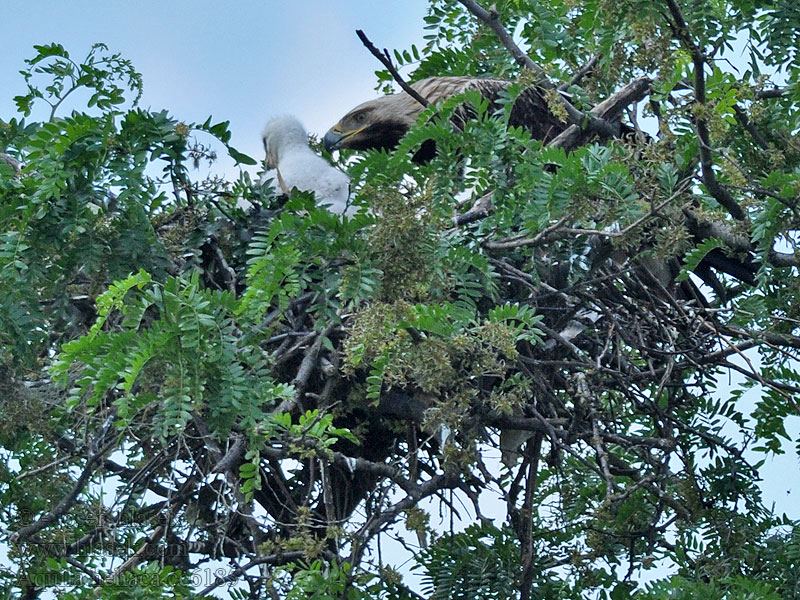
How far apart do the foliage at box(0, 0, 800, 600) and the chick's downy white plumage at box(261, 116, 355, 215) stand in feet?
0.77

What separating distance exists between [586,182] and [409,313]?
69cm

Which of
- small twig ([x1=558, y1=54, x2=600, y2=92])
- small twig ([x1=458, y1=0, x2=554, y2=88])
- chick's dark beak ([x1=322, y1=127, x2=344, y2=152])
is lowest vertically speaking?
small twig ([x1=458, y1=0, x2=554, y2=88])

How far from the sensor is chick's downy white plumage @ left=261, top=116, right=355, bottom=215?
4344mm

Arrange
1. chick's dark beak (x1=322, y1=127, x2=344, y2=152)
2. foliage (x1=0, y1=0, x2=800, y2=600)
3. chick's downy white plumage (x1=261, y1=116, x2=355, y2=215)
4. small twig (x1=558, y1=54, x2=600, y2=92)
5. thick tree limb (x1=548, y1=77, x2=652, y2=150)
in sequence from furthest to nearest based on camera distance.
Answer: chick's dark beak (x1=322, y1=127, x2=344, y2=152) → chick's downy white plumage (x1=261, y1=116, x2=355, y2=215) → thick tree limb (x1=548, y1=77, x2=652, y2=150) → small twig (x1=558, y1=54, x2=600, y2=92) → foliage (x1=0, y1=0, x2=800, y2=600)

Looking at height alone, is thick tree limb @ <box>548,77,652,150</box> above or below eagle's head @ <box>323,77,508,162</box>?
below

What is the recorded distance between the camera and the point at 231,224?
13.1 ft

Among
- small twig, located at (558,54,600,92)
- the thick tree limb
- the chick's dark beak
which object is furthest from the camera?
the chick's dark beak

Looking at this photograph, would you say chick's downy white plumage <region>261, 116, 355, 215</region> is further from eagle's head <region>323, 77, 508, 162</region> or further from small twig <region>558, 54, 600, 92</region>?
small twig <region>558, 54, 600, 92</region>

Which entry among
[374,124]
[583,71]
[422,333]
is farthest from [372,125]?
[422,333]

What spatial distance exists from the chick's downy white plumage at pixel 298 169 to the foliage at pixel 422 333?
234 millimetres

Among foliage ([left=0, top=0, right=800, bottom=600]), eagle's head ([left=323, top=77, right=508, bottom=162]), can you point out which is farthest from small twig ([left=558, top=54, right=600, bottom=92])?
eagle's head ([left=323, top=77, right=508, bottom=162])

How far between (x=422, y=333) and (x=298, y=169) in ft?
5.83

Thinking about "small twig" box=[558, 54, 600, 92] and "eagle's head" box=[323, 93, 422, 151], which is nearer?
"small twig" box=[558, 54, 600, 92]

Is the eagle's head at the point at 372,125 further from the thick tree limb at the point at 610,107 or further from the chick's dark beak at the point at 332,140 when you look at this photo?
the thick tree limb at the point at 610,107
